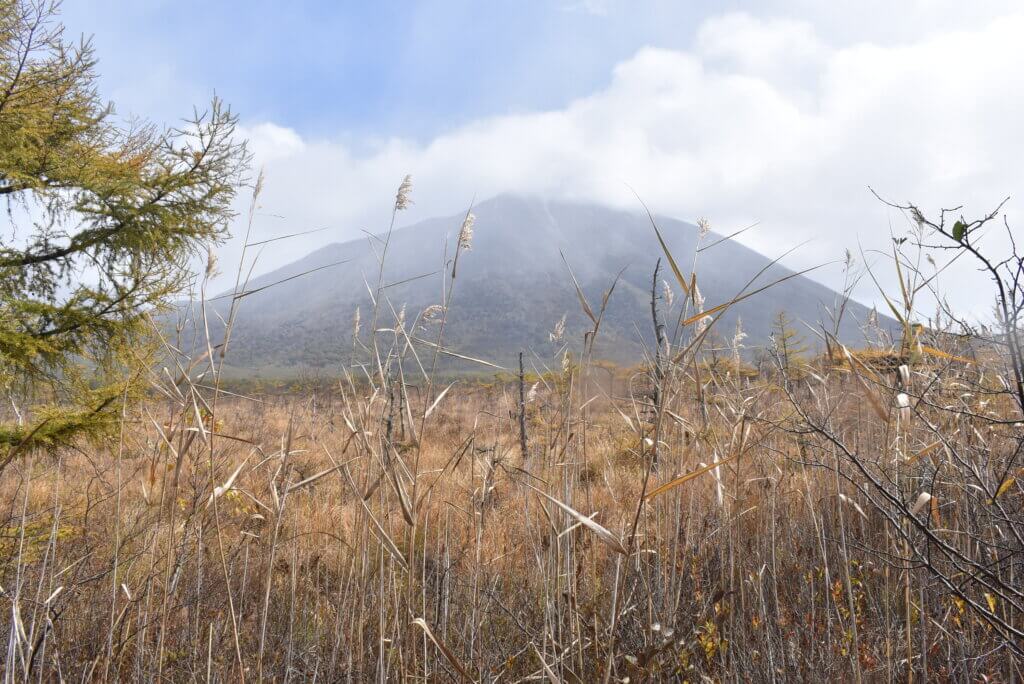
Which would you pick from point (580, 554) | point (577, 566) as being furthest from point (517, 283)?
point (577, 566)

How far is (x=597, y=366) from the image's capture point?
189 centimetres

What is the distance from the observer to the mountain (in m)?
74.8

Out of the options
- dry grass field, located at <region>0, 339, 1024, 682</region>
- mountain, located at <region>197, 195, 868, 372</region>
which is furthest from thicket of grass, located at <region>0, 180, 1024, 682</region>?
mountain, located at <region>197, 195, 868, 372</region>

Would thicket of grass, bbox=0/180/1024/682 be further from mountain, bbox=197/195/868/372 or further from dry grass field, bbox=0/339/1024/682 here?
mountain, bbox=197/195/868/372

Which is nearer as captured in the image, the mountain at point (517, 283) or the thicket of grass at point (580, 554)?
the thicket of grass at point (580, 554)

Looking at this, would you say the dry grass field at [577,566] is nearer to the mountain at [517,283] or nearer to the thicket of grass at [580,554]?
the thicket of grass at [580,554]

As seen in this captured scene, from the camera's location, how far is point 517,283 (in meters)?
113

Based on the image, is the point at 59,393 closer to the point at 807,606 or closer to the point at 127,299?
the point at 127,299

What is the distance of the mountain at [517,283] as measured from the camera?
2943 inches

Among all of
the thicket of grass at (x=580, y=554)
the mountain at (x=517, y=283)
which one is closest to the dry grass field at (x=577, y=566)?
the thicket of grass at (x=580, y=554)

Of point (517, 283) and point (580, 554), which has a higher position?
point (517, 283)

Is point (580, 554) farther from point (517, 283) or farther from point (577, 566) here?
point (517, 283)

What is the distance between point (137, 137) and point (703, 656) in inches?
231

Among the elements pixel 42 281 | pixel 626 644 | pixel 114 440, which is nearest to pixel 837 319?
pixel 626 644
